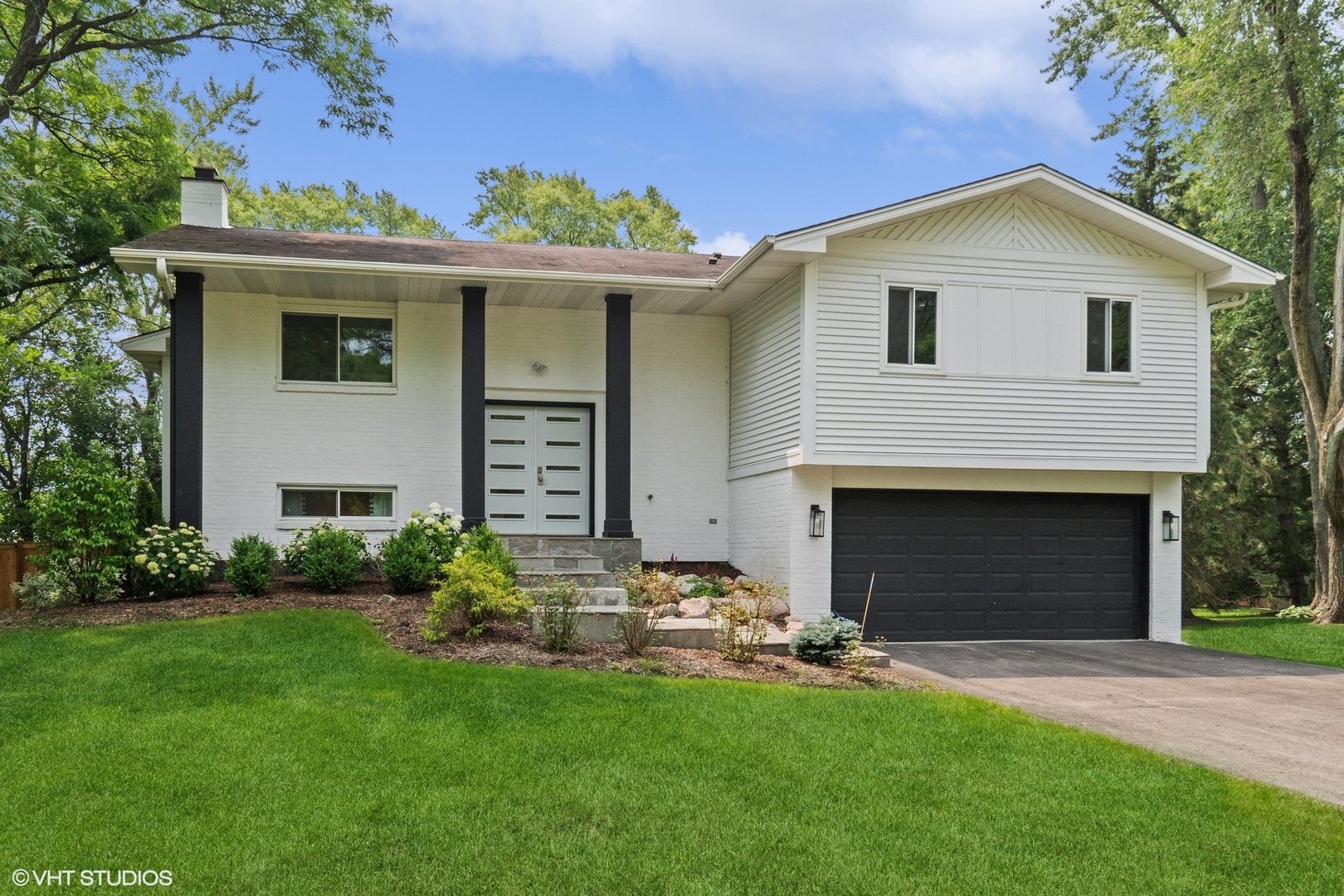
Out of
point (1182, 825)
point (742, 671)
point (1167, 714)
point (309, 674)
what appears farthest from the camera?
point (742, 671)

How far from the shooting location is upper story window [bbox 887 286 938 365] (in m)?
12.0

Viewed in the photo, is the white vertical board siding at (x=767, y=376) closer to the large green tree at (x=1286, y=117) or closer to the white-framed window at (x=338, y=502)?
the white-framed window at (x=338, y=502)

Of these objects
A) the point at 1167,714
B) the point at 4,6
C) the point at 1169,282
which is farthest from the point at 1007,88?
the point at 4,6

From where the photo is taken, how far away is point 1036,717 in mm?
7141

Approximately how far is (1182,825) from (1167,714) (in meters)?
3.20

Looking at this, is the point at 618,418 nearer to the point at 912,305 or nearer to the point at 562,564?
the point at 562,564

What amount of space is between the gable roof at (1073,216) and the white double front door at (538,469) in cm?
343

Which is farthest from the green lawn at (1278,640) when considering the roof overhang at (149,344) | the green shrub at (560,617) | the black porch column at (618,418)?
the roof overhang at (149,344)

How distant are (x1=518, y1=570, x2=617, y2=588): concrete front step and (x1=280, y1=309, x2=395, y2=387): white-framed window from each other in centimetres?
410

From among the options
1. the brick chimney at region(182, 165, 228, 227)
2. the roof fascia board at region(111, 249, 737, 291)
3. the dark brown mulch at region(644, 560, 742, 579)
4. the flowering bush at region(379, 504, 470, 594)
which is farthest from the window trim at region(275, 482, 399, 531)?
the brick chimney at region(182, 165, 228, 227)

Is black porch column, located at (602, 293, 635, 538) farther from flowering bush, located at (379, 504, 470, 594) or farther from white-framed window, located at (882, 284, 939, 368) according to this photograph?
white-framed window, located at (882, 284, 939, 368)

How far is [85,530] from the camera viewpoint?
10359 mm

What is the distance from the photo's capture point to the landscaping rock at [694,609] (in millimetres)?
10367

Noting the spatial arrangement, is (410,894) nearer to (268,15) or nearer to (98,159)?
(268,15)
